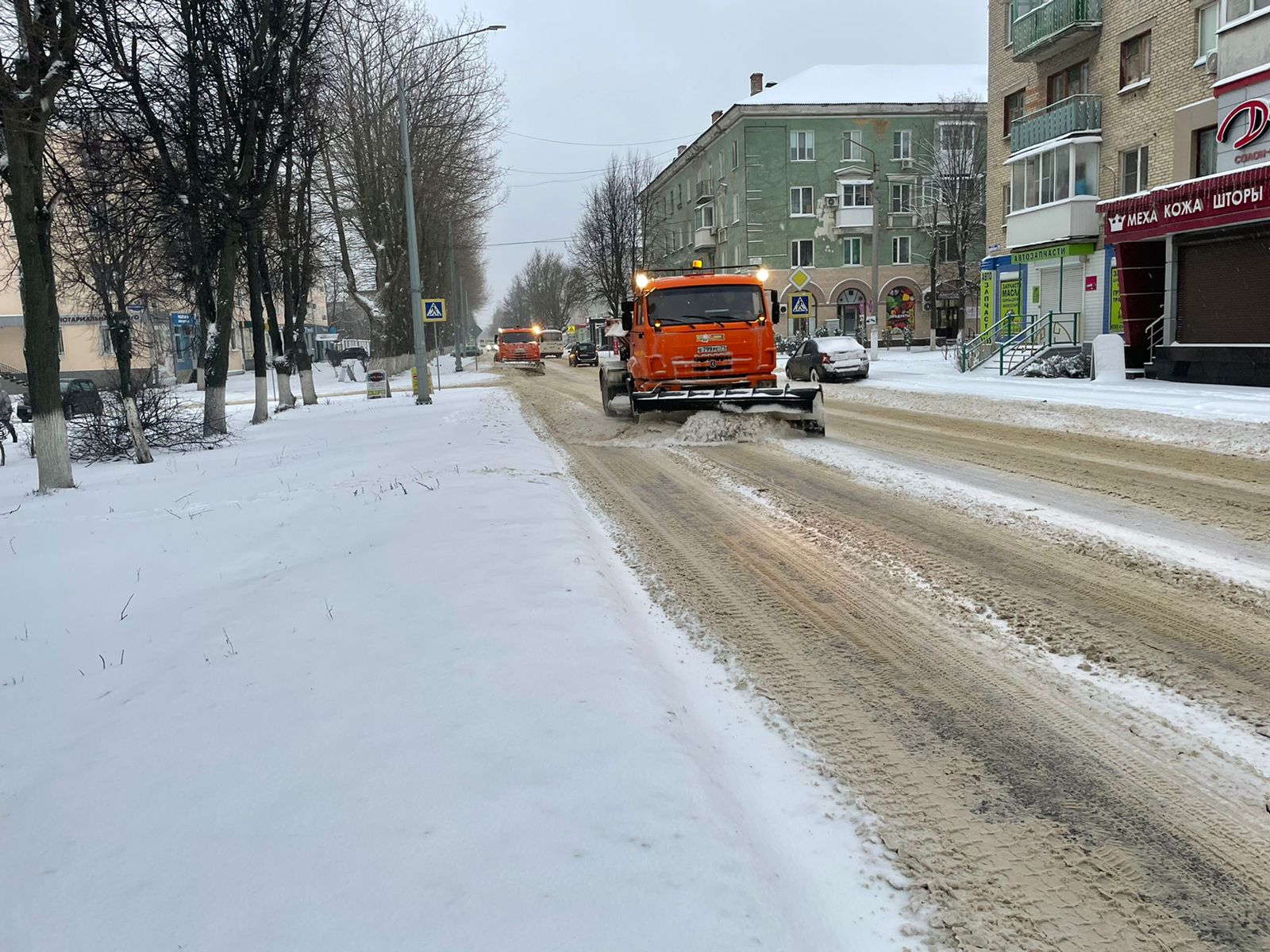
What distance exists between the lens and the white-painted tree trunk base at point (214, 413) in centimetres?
1741

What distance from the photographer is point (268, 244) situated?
2227cm

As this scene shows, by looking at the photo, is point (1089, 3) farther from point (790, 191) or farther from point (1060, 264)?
point (790, 191)

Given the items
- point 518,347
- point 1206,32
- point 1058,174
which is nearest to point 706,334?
point 1206,32

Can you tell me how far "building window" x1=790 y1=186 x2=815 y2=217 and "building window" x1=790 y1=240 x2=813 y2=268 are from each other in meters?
1.78

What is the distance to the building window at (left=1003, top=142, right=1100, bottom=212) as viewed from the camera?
2841cm

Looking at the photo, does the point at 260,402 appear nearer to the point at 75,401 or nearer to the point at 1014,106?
the point at 75,401

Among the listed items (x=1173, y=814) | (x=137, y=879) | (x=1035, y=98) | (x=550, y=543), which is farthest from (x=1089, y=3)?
(x=137, y=879)

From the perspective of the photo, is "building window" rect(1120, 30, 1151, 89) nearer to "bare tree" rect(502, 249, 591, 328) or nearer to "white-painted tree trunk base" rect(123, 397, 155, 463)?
"white-painted tree trunk base" rect(123, 397, 155, 463)

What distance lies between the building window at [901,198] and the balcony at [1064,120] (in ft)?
89.5

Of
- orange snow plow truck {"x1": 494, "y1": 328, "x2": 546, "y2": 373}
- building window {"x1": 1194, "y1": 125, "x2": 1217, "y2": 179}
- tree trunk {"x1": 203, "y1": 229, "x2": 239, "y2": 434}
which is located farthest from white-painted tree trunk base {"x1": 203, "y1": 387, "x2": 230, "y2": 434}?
orange snow plow truck {"x1": 494, "y1": 328, "x2": 546, "y2": 373}

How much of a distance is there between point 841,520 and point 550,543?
2.72 meters

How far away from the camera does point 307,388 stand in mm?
27594

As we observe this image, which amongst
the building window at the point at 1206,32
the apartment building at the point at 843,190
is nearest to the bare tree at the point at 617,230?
the apartment building at the point at 843,190

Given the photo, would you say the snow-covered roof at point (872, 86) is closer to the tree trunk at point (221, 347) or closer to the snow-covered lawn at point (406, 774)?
the tree trunk at point (221, 347)
